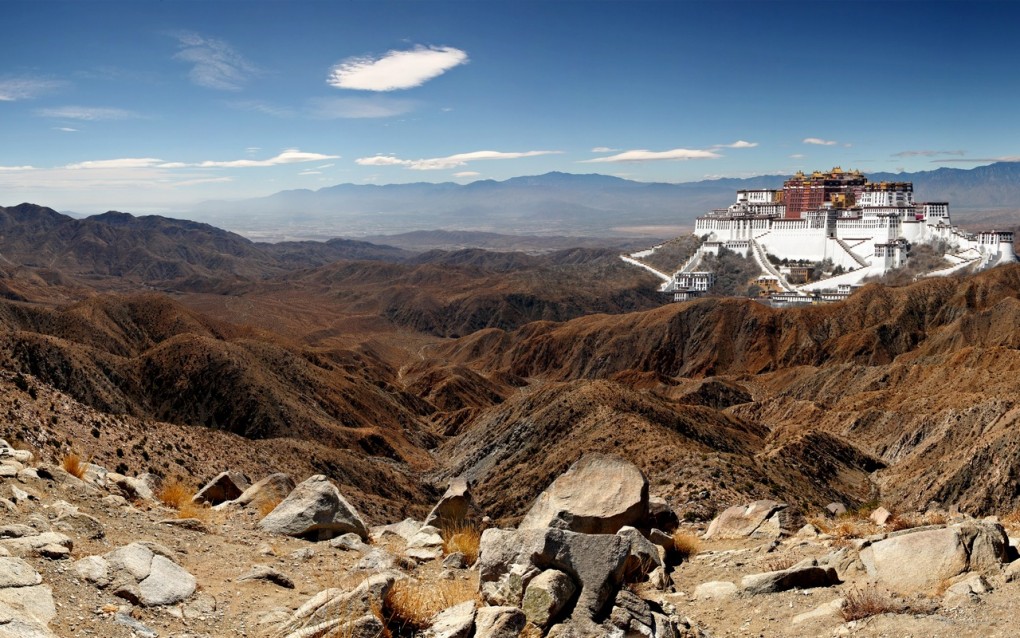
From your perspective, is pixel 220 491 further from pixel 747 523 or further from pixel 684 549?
pixel 747 523

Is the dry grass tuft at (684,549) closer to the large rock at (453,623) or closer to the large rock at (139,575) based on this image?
the large rock at (453,623)

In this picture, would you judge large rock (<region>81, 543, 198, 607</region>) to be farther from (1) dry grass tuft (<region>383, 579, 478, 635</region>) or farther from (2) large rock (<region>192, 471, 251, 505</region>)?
(2) large rock (<region>192, 471, 251, 505</region>)

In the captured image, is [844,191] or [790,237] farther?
[844,191]

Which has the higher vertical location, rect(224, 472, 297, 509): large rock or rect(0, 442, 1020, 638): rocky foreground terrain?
rect(0, 442, 1020, 638): rocky foreground terrain

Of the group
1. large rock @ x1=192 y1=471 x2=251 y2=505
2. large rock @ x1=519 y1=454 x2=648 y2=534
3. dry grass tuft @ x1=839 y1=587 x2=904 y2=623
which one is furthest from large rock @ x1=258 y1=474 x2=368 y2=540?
dry grass tuft @ x1=839 y1=587 x2=904 y2=623

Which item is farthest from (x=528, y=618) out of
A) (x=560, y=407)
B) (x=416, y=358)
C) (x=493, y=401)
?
(x=416, y=358)

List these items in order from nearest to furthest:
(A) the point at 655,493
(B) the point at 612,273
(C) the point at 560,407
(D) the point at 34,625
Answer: (D) the point at 34,625 < (A) the point at 655,493 < (C) the point at 560,407 < (B) the point at 612,273

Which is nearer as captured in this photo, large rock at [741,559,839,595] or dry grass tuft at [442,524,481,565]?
large rock at [741,559,839,595]

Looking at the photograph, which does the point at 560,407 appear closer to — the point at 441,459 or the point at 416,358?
the point at 441,459

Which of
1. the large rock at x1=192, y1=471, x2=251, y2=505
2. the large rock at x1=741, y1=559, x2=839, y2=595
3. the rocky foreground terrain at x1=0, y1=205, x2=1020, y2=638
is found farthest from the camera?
the large rock at x1=192, y1=471, x2=251, y2=505
